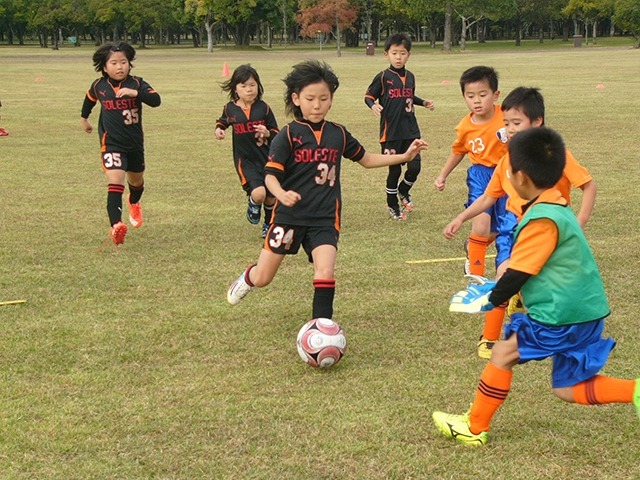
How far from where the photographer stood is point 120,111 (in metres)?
8.55

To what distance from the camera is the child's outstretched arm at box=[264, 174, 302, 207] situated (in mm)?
4965

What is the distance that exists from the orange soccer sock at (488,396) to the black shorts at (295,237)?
5.64 ft

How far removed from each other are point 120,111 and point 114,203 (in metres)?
0.98

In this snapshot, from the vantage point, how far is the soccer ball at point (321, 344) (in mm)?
4969

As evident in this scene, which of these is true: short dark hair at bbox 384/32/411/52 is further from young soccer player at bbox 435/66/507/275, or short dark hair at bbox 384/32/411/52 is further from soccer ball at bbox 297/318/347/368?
soccer ball at bbox 297/318/347/368

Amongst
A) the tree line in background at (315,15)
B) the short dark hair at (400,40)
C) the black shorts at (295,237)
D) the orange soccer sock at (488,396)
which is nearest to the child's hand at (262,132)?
the short dark hair at (400,40)

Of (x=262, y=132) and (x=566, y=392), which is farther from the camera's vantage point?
(x=262, y=132)

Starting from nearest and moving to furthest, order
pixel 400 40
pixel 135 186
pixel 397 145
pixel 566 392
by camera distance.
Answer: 1. pixel 566 392
2. pixel 135 186
3. pixel 400 40
4. pixel 397 145

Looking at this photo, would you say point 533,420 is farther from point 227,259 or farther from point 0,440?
point 227,259

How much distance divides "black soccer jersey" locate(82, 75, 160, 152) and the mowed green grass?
3.46ft

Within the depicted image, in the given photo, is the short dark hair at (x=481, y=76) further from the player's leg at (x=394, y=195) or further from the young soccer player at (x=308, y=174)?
the player's leg at (x=394, y=195)

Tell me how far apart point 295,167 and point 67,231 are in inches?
172

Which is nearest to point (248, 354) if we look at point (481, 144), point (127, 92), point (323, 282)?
point (323, 282)

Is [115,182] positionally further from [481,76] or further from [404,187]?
[481,76]
